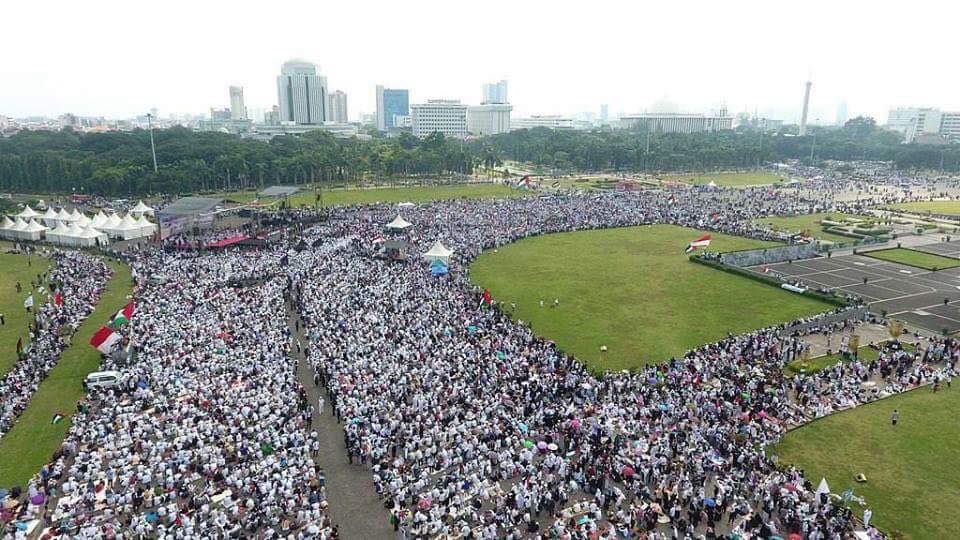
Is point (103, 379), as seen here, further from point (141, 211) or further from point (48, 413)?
point (141, 211)

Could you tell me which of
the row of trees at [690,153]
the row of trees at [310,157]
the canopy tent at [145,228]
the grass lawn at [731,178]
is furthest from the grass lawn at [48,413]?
the row of trees at [690,153]

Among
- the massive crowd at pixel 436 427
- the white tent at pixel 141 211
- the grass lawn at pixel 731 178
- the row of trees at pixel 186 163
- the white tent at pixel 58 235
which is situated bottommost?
the massive crowd at pixel 436 427

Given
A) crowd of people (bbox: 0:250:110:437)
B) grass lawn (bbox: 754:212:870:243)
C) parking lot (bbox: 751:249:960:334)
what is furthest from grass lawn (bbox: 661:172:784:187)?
crowd of people (bbox: 0:250:110:437)

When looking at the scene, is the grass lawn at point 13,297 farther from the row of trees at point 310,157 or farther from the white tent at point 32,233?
the row of trees at point 310,157

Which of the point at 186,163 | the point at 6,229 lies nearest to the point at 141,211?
the point at 6,229

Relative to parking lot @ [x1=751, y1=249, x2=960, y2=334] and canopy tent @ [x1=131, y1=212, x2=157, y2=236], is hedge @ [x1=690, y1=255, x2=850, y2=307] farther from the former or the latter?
canopy tent @ [x1=131, y1=212, x2=157, y2=236]

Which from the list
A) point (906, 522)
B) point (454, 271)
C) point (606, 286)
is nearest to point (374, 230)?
point (454, 271)

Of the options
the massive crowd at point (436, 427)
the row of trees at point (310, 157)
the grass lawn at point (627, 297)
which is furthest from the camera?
the row of trees at point (310, 157)
